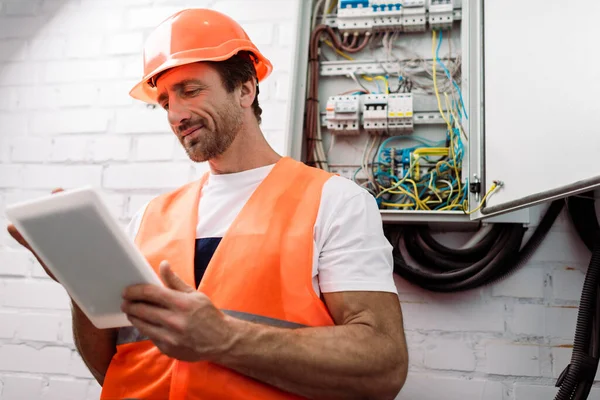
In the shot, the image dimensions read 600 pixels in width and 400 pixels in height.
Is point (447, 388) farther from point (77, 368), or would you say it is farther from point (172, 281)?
point (77, 368)

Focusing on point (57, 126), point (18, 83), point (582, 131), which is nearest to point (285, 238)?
point (582, 131)

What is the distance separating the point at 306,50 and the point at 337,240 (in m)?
0.89

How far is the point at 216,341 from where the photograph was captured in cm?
86

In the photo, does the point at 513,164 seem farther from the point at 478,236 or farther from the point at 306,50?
the point at 306,50

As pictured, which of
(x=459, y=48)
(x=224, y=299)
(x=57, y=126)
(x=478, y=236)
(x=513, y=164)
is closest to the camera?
(x=224, y=299)

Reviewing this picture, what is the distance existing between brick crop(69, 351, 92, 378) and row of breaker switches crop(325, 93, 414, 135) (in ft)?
3.70

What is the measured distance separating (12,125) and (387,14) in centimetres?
144

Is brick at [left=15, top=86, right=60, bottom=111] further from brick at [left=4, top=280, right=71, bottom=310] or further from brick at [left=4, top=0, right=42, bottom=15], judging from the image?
brick at [left=4, top=280, right=71, bottom=310]

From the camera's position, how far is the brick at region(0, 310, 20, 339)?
1877mm

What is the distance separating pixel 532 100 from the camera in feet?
3.81

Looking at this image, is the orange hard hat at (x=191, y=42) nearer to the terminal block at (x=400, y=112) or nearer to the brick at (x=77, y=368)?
the terminal block at (x=400, y=112)

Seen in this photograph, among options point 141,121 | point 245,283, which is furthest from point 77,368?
point 245,283

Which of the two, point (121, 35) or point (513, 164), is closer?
point (513, 164)

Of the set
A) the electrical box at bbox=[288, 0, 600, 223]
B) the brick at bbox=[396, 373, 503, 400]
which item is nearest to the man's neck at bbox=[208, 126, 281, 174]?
the electrical box at bbox=[288, 0, 600, 223]
